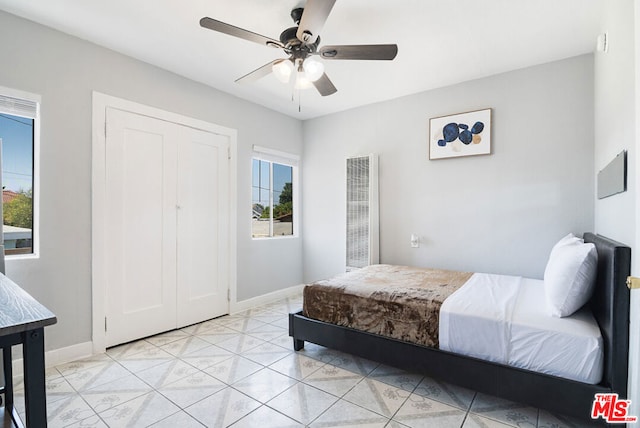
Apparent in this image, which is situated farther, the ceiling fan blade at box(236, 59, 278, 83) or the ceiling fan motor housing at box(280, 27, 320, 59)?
the ceiling fan blade at box(236, 59, 278, 83)

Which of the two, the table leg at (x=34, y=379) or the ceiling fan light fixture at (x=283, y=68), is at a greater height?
the ceiling fan light fixture at (x=283, y=68)

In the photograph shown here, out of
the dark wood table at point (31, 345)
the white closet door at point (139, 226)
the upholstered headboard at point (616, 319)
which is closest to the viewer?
the dark wood table at point (31, 345)

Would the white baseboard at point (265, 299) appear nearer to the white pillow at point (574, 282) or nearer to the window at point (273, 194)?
the window at point (273, 194)

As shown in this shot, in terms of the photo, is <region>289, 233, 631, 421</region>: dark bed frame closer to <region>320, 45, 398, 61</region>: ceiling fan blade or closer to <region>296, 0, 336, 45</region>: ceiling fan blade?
<region>320, 45, 398, 61</region>: ceiling fan blade

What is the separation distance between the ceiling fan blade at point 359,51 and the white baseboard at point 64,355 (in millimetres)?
3009

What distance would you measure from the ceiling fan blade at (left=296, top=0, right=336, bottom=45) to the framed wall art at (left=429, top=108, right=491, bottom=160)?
2096 millimetres

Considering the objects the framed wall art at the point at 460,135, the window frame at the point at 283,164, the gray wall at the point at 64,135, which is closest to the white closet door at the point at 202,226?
the window frame at the point at 283,164

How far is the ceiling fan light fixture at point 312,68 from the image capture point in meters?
2.16

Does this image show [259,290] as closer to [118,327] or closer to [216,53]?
[118,327]

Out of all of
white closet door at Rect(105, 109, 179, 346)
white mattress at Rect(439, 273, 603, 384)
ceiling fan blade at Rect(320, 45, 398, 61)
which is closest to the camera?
white mattress at Rect(439, 273, 603, 384)

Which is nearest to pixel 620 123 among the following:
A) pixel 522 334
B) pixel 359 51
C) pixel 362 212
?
pixel 522 334

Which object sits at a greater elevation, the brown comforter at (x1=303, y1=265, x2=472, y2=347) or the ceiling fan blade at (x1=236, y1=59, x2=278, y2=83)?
the ceiling fan blade at (x1=236, y1=59, x2=278, y2=83)

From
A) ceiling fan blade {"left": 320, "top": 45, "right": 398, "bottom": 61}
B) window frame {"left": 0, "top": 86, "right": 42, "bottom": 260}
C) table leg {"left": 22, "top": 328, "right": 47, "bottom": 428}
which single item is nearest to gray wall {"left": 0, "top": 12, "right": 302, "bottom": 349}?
window frame {"left": 0, "top": 86, "right": 42, "bottom": 260}

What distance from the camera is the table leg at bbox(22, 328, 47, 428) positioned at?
0.98m
